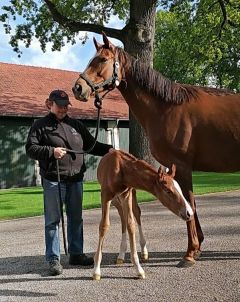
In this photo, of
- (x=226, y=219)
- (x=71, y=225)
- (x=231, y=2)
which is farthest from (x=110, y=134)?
(x=71, y=225)

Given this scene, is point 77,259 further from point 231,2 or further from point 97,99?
point 231,2

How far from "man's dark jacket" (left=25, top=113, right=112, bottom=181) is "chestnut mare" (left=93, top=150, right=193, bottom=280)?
44cm

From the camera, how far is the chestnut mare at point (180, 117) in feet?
19.5

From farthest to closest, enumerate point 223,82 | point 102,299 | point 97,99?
point 223,82 < point 97,99 < point 102,299

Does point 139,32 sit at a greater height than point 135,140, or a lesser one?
greater

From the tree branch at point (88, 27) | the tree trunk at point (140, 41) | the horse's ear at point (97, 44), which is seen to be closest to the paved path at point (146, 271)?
the horse's ear at point (97, 44)

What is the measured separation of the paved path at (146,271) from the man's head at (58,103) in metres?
1.96

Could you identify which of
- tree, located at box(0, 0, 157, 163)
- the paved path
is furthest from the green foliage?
the paved path

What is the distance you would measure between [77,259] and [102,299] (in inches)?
61.6

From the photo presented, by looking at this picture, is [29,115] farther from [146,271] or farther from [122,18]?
[146,271]

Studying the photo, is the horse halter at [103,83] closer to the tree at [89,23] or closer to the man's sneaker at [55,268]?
the man's sneaker at [55,268]

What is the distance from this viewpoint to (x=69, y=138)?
619 centimetres

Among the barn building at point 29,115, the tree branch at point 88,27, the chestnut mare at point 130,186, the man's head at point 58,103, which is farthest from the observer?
the barn building at point 29,115

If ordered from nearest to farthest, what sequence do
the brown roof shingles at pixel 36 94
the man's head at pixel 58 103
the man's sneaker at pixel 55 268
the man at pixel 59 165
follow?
the man's sneaker at pixel 55 268, the man at pixel 59 165, the man's head at pixel 58 103, the brown roof shingles at pixel 36 94
